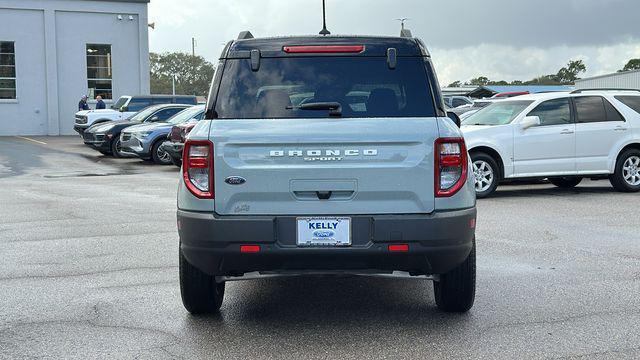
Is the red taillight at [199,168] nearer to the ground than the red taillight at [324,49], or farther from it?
nearer to the ground

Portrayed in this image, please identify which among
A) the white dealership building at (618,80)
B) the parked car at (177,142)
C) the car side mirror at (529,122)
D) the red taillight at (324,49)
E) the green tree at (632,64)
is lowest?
the parked car at (177,142)

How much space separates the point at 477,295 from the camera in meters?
6.19

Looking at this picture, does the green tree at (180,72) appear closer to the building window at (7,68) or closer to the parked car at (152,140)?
the building window at (7,68)

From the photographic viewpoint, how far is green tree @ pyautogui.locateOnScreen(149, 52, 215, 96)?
357 ft

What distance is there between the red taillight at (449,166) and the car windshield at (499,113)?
27.2 feet

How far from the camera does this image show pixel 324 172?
4.83 m

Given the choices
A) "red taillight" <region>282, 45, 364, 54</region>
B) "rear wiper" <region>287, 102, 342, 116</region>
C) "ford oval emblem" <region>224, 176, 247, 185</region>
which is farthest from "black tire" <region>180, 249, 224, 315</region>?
"red taillight" <region>282, 45, 364, 54</region>

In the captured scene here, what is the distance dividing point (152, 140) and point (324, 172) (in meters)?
16.0

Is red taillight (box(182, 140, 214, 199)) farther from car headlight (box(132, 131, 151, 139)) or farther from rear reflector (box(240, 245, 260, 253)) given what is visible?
car headlight (box(132, 131, 151, 139))

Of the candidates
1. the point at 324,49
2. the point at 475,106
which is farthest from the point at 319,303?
the point at 475,106

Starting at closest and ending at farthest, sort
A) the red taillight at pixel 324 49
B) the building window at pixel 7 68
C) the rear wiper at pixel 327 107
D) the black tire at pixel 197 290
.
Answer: the rear wiper at pixel 327 107 < the red taillight at pixel 324 49 < the black tire at pixel 197 290 < the building window at pixel 7 68

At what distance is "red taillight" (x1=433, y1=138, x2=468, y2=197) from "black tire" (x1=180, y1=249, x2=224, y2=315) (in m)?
1.70

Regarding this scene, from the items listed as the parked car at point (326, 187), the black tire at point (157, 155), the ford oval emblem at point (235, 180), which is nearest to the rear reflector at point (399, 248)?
the parked car at point (326, 187)

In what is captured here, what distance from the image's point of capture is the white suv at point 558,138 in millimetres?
12711
